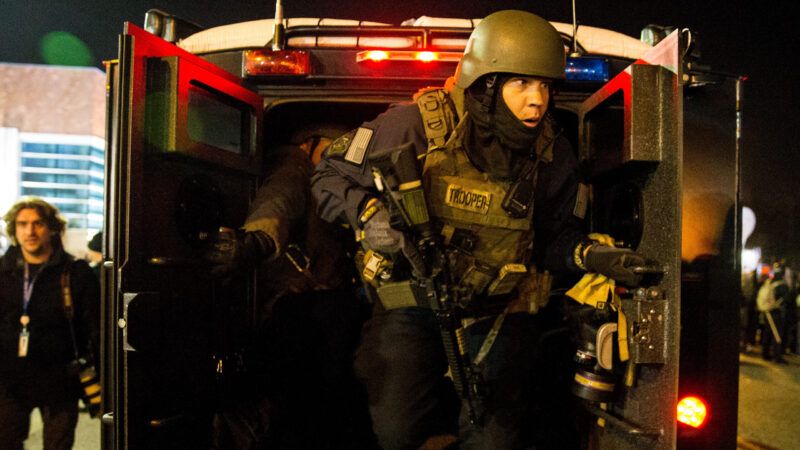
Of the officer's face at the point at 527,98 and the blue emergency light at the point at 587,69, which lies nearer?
the officer's face at the point at 527,98

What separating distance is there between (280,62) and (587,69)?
139 centimetres

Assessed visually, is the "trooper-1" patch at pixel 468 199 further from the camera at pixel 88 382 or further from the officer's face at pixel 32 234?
the officer's face at pixel 32 234

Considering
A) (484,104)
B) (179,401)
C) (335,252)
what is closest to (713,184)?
(484,104)

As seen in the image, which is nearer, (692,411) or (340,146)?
(692,411)

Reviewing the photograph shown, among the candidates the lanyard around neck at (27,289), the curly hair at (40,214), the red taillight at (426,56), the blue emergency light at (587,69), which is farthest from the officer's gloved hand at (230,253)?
the curly hair at (40,214)

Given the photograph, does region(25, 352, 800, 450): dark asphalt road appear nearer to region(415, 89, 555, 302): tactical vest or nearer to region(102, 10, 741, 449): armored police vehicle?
region(102, 10, 741, 449): armored police vehicle

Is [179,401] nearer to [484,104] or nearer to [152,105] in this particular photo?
[152,105]

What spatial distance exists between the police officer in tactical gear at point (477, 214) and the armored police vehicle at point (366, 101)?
23 cm

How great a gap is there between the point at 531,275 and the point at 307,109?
1.65 m

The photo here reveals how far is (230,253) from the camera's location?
213 cm

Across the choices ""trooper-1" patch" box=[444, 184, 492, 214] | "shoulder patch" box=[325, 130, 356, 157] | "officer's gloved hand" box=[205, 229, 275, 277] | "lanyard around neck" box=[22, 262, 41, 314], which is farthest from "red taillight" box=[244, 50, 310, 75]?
"lanyard around neck" box=[22, 262, 41, 314]

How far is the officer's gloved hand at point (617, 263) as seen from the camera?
1870 mm

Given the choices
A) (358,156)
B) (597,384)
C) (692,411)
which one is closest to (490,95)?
(358,156)

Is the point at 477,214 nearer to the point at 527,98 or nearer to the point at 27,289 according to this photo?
the point at 527,98
